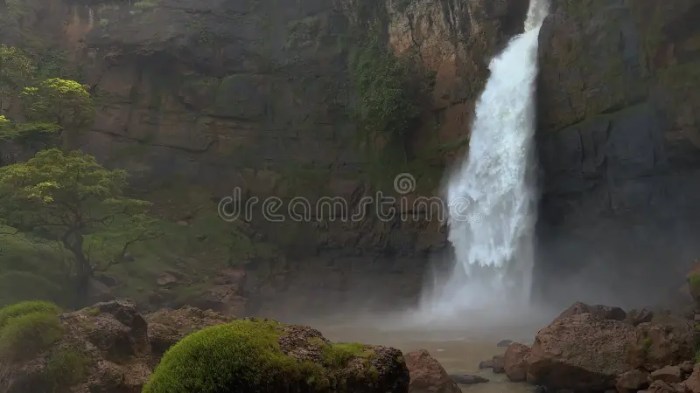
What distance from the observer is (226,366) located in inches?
257

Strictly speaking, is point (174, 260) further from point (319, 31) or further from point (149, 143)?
point (319, 31)

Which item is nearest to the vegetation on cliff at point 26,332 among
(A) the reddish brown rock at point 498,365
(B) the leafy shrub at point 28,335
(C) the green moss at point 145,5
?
(B) the leafy shrub at point 28,335

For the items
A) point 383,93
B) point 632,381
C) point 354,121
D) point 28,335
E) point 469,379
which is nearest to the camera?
point 28,335

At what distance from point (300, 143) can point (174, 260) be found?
9.73 metres

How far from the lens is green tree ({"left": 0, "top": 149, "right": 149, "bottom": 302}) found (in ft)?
61.4

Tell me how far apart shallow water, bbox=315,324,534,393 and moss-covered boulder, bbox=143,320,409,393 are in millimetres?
5871

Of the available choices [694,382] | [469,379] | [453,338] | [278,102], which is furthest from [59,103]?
[694,382]

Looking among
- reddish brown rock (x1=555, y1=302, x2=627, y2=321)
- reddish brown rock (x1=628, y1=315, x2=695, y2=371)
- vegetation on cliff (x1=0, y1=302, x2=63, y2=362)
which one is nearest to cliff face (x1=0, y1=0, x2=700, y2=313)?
reddish brown rock (x1=555, y1=302, x2=627, y2=321)

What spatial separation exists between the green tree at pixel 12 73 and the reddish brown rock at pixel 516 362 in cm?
2139

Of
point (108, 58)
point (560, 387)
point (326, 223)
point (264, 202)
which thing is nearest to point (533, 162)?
point (326, 223)

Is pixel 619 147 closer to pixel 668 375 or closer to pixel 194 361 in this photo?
pixel 668 375

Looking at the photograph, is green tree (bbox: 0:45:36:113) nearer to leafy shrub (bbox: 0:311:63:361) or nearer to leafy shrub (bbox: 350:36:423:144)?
leafy shrub (bbox: 350:36:423:144)

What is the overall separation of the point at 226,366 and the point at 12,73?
22760 millimetres

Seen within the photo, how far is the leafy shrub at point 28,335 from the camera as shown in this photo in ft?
32.9
